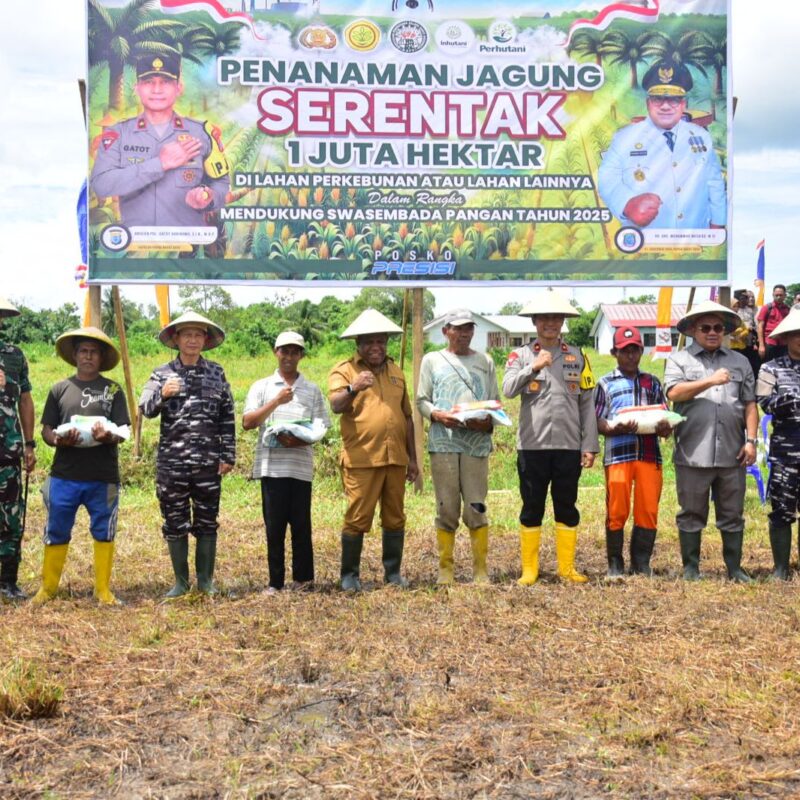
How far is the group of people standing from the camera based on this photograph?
5.98m

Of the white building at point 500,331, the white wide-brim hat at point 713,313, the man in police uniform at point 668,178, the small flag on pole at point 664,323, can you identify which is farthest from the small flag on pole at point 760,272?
the white building at point 500,331

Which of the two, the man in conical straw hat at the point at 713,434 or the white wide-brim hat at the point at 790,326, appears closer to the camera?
the white wide-brim hat at the point at 790,326

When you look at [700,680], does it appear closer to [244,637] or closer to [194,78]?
[244,637]

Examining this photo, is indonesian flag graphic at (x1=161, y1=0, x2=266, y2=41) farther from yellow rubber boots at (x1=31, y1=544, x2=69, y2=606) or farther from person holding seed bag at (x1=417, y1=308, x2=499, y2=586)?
yellow rubber boots at (x1=31, y1=544, x2=69, y2=606)

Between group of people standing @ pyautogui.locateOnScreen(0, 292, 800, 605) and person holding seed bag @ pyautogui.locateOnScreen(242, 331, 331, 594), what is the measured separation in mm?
10

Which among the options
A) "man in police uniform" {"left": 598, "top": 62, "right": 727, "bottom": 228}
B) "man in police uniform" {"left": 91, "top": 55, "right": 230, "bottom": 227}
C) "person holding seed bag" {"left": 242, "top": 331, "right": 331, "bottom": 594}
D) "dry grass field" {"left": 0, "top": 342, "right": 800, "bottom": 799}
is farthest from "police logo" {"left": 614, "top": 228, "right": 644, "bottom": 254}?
"person holding seed bag" {"left": 242, "top": 331, "right": 331, "bottom": 594}

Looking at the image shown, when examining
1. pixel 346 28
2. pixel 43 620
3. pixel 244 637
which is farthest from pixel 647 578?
pixel 346 28

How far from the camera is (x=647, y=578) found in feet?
20.9

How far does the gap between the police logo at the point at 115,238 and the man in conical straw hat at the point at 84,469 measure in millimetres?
2301

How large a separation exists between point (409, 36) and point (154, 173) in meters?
2.42

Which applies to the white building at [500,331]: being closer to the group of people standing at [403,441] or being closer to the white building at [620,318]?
the white building at [620,318]

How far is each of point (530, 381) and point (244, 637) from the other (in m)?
2.42

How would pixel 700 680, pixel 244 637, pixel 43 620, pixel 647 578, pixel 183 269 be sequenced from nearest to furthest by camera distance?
pixel 700 680 → pixel 244 637 → pixel 43 620 → pixel 647 578 → pixel 183 269

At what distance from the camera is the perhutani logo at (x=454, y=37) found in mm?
8375
